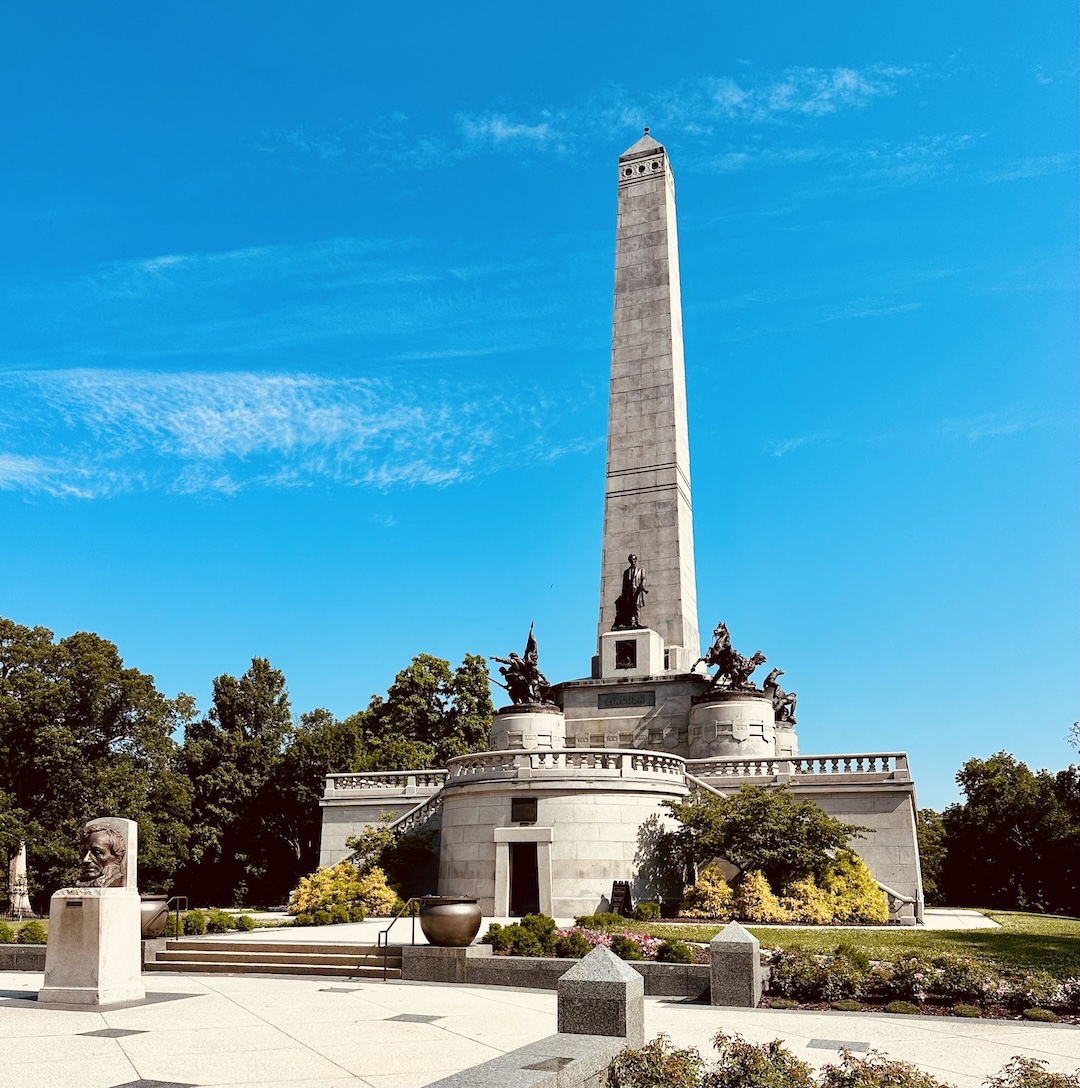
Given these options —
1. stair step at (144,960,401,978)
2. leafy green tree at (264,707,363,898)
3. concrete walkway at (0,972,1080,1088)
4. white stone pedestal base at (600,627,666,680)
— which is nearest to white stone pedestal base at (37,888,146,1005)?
concrete walkway at (0,972,1080,1088)

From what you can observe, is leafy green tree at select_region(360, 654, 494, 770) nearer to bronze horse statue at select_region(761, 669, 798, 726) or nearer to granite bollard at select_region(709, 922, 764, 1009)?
bronze horse statue at select_region(761, 669, 798, 726)

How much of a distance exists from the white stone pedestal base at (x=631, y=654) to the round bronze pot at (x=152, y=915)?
2474 cm

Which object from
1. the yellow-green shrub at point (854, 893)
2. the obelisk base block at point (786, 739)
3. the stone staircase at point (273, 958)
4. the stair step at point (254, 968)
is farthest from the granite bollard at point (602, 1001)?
the obelisk base block at point (786, 739)

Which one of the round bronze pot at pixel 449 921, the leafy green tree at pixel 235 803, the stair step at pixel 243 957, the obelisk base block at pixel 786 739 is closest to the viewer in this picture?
the round bronze pot at pixel 449 921

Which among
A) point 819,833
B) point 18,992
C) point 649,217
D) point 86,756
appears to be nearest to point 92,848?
point 18,992

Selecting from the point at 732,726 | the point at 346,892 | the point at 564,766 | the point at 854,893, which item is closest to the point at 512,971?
the point at 564,766

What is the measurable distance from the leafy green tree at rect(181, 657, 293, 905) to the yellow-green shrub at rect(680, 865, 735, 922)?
3343 cm

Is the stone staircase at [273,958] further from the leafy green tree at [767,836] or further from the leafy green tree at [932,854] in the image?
the leafy green tree at [932,854]

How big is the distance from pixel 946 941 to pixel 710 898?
7599 millimetres

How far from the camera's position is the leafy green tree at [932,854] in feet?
201

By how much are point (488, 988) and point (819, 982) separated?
543cm

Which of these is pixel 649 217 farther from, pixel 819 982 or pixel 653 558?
pixel 819 982

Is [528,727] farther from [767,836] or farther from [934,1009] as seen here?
[934,1009]

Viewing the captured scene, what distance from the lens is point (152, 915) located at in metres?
21.5
